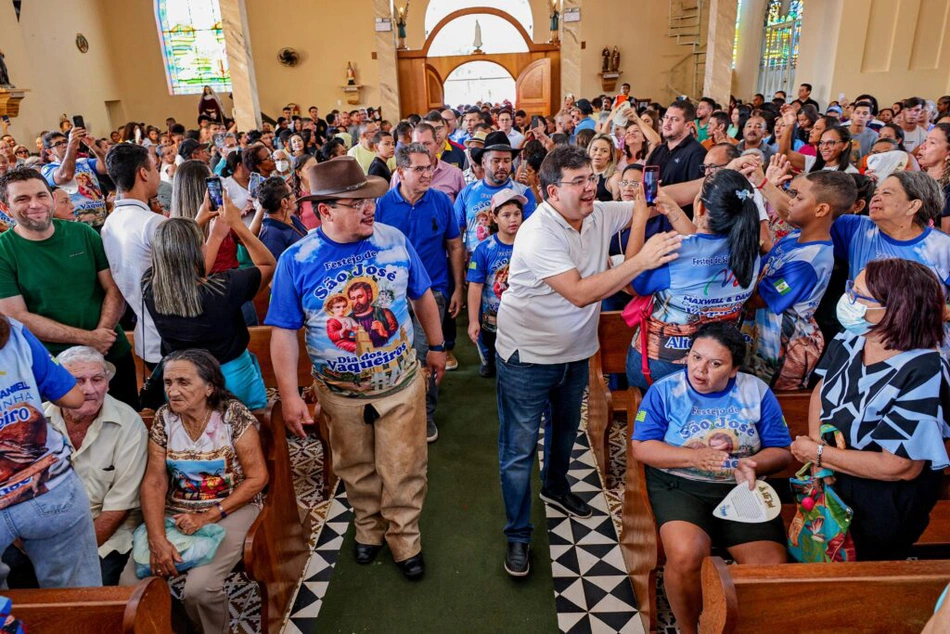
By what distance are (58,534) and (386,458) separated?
1.27m

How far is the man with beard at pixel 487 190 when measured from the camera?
4.45 m

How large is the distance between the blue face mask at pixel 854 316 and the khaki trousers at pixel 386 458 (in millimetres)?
1730

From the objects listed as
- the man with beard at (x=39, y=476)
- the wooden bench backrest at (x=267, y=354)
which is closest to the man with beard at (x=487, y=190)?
the wooden bench backrest at (x=267, y=354)

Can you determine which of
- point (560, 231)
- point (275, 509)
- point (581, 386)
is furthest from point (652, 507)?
point (275, 509)

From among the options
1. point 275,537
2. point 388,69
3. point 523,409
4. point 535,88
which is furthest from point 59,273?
point 535,88

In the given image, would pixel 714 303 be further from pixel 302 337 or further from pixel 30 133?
pixel 30 133

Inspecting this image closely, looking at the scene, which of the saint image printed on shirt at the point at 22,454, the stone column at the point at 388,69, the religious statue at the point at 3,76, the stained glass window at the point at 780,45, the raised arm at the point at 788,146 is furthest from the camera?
the stained glass window at the point at 780,45

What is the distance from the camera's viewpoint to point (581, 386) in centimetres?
297

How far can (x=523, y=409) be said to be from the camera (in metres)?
2.78

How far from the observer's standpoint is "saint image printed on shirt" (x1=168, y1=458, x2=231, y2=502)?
2.52 meters

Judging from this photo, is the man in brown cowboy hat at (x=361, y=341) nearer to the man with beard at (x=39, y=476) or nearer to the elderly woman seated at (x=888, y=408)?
the man with beard at (x=39, y=476)

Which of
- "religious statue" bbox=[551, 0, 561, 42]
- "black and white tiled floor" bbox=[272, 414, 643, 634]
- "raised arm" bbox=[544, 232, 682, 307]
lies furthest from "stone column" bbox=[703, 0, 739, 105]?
"raised arm" bbox=[544, 232, 682, 307]

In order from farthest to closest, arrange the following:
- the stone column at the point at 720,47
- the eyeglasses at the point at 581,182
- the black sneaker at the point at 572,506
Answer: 1. the stone column at the point at 720,47
2. the black sneaker at the point at 572,506
3. the eyeglasses at the point at 581,182

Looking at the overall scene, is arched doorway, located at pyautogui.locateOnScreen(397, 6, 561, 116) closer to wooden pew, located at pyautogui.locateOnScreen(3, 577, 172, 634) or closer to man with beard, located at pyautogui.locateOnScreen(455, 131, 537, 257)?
man with beard, located at pyautogui.locateOnScreen(455, 131, 537, 257)
